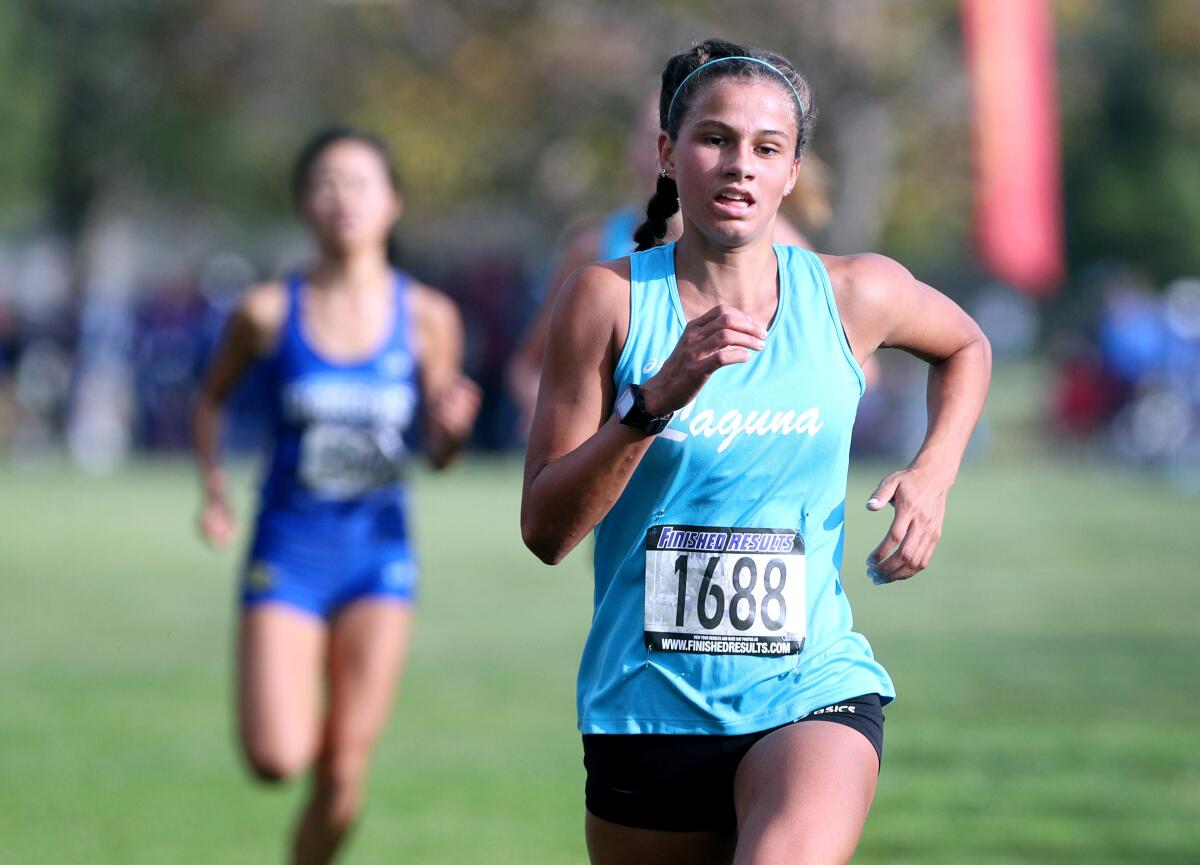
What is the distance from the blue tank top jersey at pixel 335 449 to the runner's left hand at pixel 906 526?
3.22m

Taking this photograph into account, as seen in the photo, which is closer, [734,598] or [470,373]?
[734,598]

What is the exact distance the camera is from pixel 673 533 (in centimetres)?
408

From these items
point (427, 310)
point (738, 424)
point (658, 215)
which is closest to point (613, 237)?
point (427, 310)

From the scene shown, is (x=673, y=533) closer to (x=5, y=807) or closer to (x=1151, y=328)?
(x=5, y=807)

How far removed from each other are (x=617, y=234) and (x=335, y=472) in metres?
1.27

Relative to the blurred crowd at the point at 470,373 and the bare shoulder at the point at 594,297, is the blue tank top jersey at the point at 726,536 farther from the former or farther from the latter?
the blurred crowd at the point at 470,373

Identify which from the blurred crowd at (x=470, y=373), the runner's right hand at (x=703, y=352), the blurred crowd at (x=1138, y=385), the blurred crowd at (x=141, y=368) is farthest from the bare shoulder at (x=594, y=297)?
the blurred crowd at (x=141, y=368)

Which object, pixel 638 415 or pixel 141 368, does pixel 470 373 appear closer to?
pixel 141 368

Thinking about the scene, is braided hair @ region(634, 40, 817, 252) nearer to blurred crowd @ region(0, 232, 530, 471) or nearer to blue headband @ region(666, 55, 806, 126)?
blue headband @ region(666, 55, 806, 126)

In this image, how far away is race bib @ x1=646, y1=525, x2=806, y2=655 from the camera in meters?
4.06

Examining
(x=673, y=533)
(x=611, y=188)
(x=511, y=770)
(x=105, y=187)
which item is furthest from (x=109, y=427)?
(x=673, y=533)

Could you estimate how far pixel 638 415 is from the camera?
3748 millimetres

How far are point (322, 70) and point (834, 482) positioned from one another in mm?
33665

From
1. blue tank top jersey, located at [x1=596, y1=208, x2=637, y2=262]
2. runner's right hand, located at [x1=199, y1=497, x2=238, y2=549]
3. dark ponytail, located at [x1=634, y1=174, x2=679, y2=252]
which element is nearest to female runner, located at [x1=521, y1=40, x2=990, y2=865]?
dark ponytail, located at [x1=634, y1=174, x2=679, y2=252]
